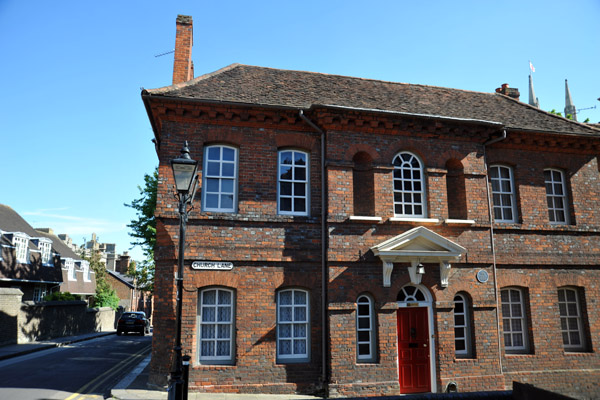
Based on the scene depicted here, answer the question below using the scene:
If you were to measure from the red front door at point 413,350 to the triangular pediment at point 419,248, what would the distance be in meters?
1.52

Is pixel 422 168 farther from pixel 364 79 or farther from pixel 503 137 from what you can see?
pixel 364 79

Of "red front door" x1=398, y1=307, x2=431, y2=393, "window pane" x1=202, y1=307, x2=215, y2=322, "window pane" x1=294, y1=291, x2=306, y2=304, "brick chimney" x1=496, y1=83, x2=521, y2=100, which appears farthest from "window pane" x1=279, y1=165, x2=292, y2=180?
"brick chimney" x1=496, y1=83, x2=521, y2=100

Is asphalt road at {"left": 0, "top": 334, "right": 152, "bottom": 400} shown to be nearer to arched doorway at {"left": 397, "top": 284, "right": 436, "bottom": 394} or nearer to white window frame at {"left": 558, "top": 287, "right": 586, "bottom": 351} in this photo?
arched doorway at {"left": 397, "top": 284, "right": 436, "bottom": 394}

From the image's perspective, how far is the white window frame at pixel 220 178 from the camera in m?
11.4

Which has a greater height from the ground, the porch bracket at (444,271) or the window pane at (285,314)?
the porch bracket at (444,271)

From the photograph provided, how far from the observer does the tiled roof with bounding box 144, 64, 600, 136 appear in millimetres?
12016

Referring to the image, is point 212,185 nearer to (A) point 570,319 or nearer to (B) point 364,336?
(B) point 364,336

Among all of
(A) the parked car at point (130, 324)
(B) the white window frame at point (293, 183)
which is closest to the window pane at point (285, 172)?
(B) the white window frame at point (293, 183)

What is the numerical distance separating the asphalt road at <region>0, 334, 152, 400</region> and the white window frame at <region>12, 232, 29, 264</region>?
995 cm

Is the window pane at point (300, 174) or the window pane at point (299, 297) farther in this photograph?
the window pane at point (300, 174)

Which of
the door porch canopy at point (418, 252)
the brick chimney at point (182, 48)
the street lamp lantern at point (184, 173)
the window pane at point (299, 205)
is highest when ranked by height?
the brick chimney at point (182, 48)

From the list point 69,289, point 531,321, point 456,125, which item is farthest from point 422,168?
point 69,289

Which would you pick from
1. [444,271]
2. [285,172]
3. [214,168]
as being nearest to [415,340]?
[444,271]

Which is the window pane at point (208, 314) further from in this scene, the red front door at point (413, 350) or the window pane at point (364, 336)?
the red front door at point (413, 350)
